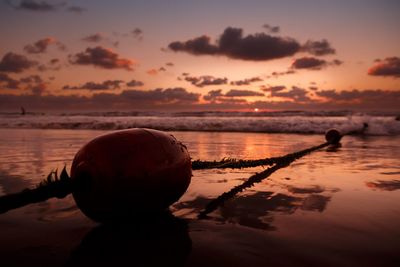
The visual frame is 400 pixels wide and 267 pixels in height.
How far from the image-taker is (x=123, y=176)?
109 inches

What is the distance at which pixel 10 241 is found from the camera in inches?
106

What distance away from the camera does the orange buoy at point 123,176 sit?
2.76m

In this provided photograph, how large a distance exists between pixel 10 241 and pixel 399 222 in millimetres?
3274

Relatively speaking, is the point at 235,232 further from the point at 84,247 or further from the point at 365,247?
the point at 84,247

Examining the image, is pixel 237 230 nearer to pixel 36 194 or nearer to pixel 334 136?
pixel 36 194

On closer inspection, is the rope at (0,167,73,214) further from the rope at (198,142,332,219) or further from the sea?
the rope at (198,142,332,219)

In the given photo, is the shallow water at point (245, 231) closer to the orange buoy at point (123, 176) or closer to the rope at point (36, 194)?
the orange buoy at point (123, 176)

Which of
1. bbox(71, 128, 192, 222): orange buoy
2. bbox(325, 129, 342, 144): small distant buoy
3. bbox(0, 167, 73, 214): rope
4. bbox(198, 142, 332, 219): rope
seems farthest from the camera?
bbox(325, 129, 342, 144): small distant buoy

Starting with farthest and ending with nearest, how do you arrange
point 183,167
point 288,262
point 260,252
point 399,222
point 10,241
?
point 183,167 → point 399,222 → point 10,241 → point 260,252 → point 288,262

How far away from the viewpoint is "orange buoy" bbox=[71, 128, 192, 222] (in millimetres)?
2764

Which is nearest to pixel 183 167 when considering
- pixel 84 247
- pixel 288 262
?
pixel 84 247

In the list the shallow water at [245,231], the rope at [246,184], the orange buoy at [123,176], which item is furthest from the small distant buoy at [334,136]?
the orange buoy at [123,176]

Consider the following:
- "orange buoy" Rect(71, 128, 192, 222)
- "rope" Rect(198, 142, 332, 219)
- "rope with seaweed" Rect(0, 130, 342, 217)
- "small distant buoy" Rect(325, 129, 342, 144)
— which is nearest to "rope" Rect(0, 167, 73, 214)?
"rope with seaweed" Rect(0, 130, 342, 217)

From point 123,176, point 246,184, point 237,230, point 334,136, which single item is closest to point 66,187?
point 123,176
